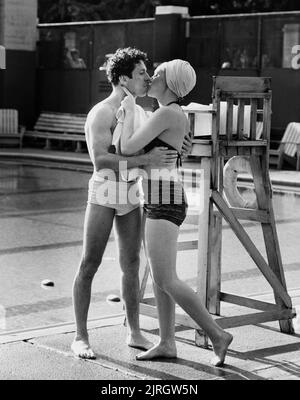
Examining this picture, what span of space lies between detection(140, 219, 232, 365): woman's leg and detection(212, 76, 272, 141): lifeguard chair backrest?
0.93 m

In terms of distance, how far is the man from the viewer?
600 cm

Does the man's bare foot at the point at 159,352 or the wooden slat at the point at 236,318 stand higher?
the wooden slat at the point at 236,318

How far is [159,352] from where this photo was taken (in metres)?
6.06

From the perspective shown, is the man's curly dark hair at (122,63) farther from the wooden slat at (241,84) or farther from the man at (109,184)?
the wooden slat at (241,84)

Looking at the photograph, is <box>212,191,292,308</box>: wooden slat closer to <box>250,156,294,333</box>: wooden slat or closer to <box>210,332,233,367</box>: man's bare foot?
<box>250,156,294,333</box>: wooden slat

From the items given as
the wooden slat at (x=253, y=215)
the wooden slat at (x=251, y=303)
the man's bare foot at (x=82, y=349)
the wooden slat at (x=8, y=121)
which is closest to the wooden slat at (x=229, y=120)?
the wooden slat at (x=253, y=215)

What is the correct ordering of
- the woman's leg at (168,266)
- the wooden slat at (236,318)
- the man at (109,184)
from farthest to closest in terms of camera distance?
the wooden slat at (236,318)
the man at (109,184)
the woman's leg at (168,266)

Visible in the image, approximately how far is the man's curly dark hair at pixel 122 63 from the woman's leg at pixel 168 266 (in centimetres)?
93

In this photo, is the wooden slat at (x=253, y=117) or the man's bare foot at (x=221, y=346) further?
the wooden slat at (x=253, y=117)

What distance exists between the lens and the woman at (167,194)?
587cm

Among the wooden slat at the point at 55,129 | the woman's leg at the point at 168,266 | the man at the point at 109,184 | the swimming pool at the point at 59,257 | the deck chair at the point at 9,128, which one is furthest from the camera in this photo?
the deck chair at the point at 9,128

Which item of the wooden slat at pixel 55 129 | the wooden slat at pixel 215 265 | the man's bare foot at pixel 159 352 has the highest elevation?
the wooden slat at pixel 215 265

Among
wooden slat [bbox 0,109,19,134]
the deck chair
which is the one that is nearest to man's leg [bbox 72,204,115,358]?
the deck chair

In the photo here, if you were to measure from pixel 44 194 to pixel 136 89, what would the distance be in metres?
9.57
